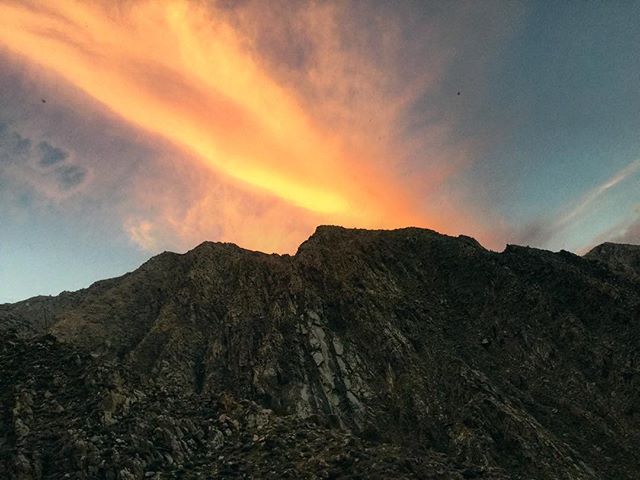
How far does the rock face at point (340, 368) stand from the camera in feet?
66.9

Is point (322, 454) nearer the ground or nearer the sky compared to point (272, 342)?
nearer the ground

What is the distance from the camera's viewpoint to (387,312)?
5303cm

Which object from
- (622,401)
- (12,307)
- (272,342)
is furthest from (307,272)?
(12,307)

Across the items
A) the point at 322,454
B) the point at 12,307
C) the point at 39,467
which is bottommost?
the point at 322,454

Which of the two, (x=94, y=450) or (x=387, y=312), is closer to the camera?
(x=94, y=450)

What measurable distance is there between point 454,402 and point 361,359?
12.0 metres

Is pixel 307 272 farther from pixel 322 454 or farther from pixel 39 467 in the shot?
pixel 39 467

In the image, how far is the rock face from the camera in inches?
803

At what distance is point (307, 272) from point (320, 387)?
1899 cm

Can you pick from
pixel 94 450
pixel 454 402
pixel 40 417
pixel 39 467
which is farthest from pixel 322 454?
pixel 454 402

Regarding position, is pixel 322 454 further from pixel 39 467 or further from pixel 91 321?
pixel 91 321

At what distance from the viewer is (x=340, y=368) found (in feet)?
157

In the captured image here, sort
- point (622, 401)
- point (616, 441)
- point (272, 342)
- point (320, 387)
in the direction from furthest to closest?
point (272, 342), point (320, 387), point (622, 401), point (616, 441)

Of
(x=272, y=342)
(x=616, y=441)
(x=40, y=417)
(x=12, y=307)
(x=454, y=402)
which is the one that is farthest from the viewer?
(x=12, y=307)
